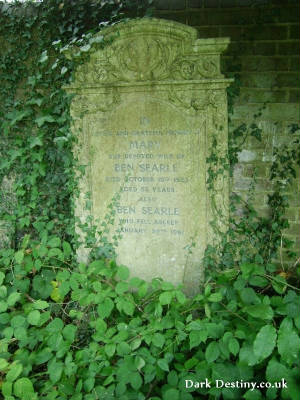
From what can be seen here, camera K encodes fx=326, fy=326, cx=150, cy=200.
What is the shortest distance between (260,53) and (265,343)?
8.42 ft

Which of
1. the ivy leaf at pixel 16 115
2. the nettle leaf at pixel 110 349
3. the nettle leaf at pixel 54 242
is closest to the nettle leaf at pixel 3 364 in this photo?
the nettle leaf at pixel 110 349

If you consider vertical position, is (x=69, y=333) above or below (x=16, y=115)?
below

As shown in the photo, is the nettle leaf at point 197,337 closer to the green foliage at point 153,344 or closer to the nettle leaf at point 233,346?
the green foliage at point 153,344

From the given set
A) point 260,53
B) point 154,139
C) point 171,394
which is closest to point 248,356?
point 171,394

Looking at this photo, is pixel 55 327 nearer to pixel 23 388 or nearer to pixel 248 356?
pixel 23 388

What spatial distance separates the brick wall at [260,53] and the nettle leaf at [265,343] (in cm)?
189

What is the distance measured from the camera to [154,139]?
2.62m

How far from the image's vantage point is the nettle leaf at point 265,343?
161cm

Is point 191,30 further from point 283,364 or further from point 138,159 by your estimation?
point 283,364

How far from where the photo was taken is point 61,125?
3.13 meters

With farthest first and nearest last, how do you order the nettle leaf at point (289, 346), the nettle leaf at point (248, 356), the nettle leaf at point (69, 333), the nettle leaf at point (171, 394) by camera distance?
1. the nettle leaf at point (69, 333)
2. the nettle leaf at point (171, 394)
3. the nettle leaf at point (248, 356)
4. the nettle leaf at point (289, 346)

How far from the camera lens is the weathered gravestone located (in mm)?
2467

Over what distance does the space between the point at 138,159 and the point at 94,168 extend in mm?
385

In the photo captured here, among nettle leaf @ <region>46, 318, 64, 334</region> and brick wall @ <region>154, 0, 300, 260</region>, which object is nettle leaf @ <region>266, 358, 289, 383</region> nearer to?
nettle leaf @ <region>46, 318, 64, 334</region>
